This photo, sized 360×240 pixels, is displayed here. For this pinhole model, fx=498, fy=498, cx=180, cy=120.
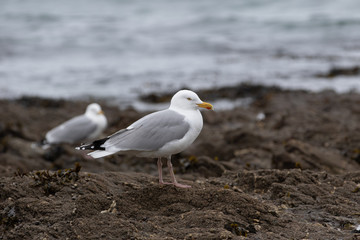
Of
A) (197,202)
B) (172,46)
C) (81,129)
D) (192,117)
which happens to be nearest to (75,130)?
(81,129)

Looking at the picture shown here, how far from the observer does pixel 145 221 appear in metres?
3.84

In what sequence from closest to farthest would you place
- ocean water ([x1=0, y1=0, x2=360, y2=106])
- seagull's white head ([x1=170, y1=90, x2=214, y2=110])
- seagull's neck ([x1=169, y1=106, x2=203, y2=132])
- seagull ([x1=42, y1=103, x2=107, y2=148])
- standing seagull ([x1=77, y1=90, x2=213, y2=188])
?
standing seagull ([x1=77, y1=90, x2=213, y2=188]) → seagull's neck ([x1=169, y1=106, x2=203, y2=132]) → seagull's white head ([x1=170, y1=90, x2=214, y2=110]) → seagull ([x1=42, y1=103, x2=107, y2=148]) → ocean water ([x1=0, y1=0, x2=360, y2=106])

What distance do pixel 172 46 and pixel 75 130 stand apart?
14324 mm

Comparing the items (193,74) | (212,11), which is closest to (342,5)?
(212,11)

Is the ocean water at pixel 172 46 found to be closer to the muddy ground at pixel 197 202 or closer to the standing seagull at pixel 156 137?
the muddy ground at pixel 197 202

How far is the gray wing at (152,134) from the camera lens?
14.3ft

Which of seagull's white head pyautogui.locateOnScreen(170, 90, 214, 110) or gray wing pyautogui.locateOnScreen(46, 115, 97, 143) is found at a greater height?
seagull's white head pyautogui.locateOnScreen(170, 90, 214, 110)

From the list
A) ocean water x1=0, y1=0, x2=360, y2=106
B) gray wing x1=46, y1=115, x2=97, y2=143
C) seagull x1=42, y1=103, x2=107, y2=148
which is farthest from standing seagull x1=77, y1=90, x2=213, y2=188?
ocean water x1=0, y1=0, x2=360, y2=106

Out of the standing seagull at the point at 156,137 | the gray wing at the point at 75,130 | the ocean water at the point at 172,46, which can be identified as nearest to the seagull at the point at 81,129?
the gray wing at the point at 75,130

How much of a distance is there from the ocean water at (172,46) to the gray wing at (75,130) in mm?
4630

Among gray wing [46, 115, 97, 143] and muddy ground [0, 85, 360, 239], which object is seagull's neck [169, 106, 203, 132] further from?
gray wing [46, 115, 97, 143]

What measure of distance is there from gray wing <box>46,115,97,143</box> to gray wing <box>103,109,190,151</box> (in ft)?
19.9

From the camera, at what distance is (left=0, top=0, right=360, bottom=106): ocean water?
17.4 m

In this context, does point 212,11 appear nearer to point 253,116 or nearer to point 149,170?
point 253,116
